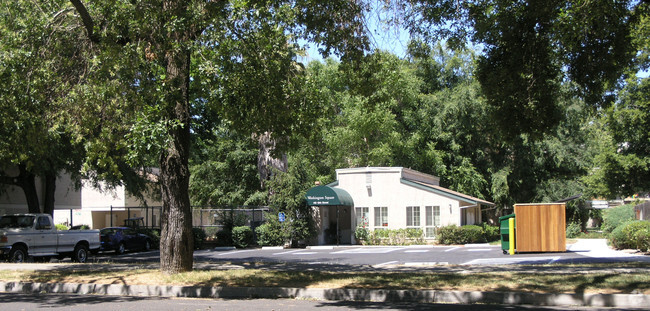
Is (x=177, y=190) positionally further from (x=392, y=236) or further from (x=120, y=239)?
(x=392, y=236)

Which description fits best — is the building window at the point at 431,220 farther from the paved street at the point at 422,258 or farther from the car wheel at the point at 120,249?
the car wheel at the point at 120,249

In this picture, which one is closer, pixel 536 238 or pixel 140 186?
pixel 536 238

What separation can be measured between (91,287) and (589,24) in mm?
12240

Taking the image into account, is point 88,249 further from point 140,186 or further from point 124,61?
point 124,61

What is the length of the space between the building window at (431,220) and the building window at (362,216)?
350 cm

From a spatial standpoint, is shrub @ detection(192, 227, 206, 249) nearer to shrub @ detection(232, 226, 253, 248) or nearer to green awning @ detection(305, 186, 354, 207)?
shrub @ detection(232, 226, 253, 248)

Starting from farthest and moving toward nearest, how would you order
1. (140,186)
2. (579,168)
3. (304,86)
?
(579,168)
(140,186)
(304,86)

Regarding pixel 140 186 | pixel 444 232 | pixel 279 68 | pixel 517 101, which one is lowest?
pixel 444 232

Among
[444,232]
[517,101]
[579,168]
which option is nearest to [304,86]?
[517,101]

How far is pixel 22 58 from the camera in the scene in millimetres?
13523

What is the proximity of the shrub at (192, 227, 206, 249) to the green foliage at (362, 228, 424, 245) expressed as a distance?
9.68 meters

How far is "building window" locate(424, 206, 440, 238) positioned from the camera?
33.7m

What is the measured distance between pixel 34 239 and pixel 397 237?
19452 mm

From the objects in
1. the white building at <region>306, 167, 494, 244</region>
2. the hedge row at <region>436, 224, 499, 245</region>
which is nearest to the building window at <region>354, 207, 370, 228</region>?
the white building at <region>306, 167, 494, 244</region>
